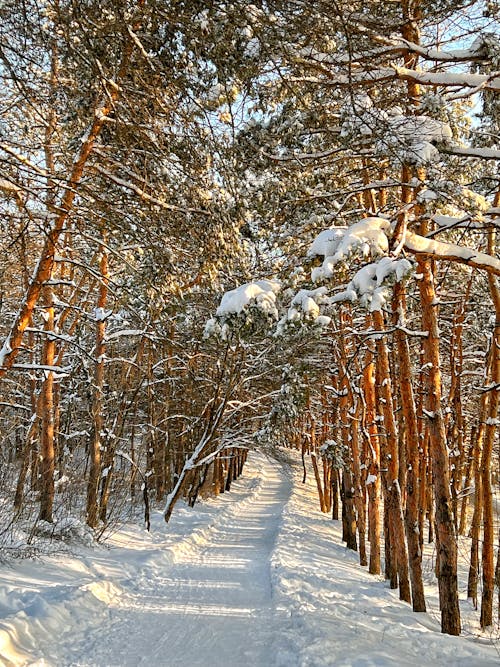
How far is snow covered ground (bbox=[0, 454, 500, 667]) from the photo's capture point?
525 centimetres

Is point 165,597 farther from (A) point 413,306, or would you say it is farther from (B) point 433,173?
(A) point 413,306

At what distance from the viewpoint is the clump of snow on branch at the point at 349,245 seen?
5.72m

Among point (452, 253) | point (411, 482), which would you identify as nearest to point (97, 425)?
point (411, 482)

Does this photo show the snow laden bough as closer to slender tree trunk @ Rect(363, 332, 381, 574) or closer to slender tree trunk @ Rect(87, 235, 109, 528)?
slender tree trunk @ Rect(363, 332, 381, 574)

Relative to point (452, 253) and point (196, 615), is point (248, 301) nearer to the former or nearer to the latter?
point (452, 253)

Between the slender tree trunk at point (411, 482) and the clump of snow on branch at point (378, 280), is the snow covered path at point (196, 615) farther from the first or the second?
the clump of snow on branch at point (378, 280)

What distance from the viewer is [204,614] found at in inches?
275

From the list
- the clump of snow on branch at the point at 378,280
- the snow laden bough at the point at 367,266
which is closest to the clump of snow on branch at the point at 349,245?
the snow laden bough at the point at 367,266

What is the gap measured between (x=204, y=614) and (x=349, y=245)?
201 inches

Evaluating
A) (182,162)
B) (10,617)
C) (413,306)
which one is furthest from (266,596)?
(413,306)

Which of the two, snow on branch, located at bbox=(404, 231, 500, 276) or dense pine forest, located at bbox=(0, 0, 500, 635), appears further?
snow on branch, located at bbox=(404, 231, 500, 276)

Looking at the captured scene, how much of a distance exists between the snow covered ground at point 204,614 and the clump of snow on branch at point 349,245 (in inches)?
154

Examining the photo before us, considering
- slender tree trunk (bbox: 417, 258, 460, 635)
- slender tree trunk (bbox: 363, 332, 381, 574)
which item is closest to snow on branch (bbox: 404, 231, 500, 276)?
slender tree trunk (bbox: 417, 258, 460, 635)

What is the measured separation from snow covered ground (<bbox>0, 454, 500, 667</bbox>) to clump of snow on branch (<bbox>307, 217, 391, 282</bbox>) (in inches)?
154
